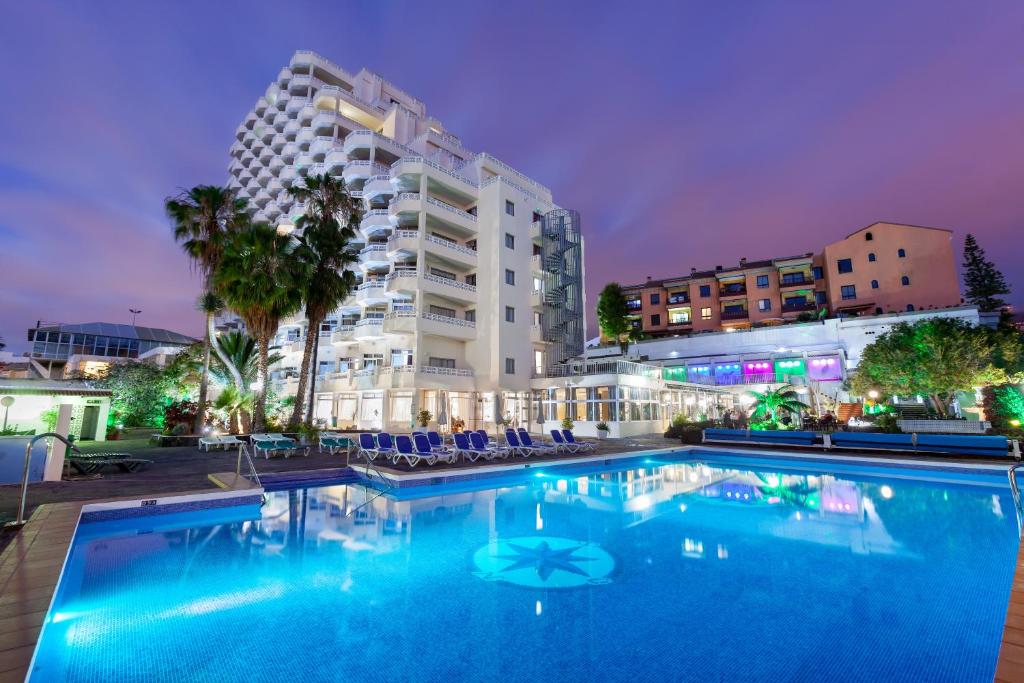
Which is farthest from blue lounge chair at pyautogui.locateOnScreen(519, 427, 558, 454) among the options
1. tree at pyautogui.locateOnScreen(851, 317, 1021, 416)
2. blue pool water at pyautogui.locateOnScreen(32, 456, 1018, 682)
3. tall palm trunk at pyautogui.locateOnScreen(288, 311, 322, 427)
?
tree at pyautogui.locateOnScreen(851, 317, 1021, 416)

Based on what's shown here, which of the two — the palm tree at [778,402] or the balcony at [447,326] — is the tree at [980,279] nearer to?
the palm tree at [778,402]

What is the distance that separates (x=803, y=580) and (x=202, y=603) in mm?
7527

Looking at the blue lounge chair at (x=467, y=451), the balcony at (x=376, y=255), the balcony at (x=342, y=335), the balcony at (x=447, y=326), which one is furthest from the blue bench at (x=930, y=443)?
the balcony at (x=342, y=335)

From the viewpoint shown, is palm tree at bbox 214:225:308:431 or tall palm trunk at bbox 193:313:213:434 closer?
palm tree at bbox 214:225:308:431

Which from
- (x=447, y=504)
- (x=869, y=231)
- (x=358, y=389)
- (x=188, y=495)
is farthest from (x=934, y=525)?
(x=869, y=231)

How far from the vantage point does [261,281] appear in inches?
757

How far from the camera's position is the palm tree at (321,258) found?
68.0ft

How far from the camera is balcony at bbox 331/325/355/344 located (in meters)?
29.2

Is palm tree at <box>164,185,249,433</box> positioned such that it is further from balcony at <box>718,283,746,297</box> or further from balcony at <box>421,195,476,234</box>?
balcony at <box>718,283,746,297</box>

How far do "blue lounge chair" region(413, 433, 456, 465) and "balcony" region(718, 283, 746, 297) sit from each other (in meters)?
44.1

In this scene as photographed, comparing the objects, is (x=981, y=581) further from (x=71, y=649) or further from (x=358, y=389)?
(x=358, y=389)

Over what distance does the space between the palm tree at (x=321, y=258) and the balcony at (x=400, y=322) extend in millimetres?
3844

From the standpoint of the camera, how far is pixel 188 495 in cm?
897

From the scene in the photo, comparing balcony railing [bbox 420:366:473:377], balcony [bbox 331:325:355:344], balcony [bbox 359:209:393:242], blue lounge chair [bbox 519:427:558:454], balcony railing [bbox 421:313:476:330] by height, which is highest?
balcony [bbox 359:209:393:242]
